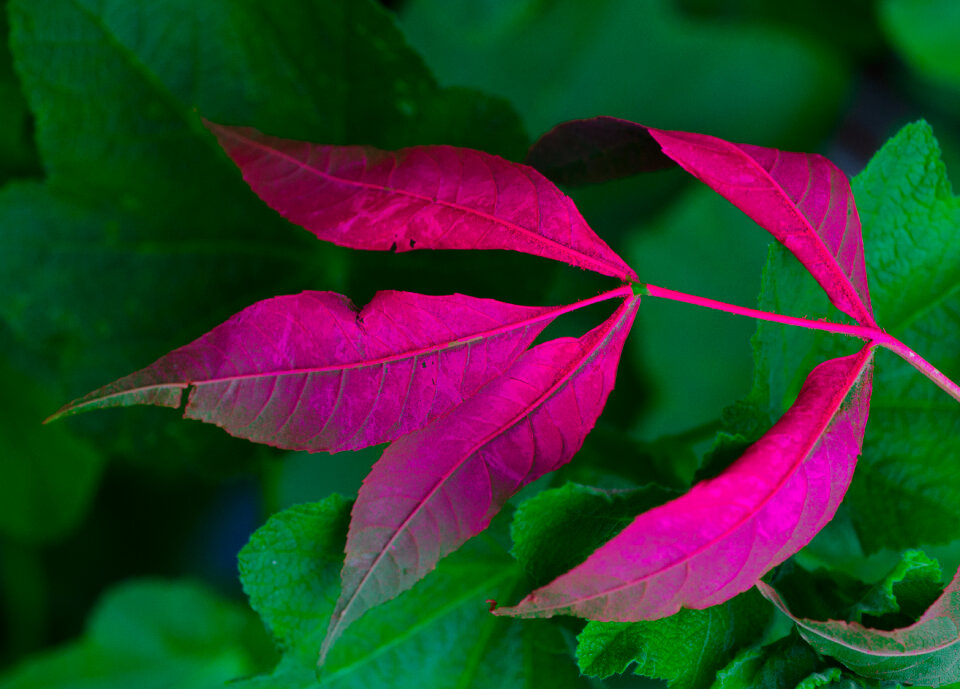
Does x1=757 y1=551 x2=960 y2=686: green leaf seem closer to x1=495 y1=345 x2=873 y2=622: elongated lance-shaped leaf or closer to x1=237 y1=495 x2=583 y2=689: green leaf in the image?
x1=495 y1=345 x2=873 y2=622: elongated lance-shaped leaf

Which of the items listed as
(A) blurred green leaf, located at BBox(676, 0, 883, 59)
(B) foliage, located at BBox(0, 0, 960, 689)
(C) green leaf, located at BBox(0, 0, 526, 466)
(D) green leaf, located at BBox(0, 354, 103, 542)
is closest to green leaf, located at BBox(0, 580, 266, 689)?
(B) foliage, located at BBox(0, 0, 960, 689)

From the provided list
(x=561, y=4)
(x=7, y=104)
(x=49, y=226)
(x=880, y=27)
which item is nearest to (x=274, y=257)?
(x=49, y=226)

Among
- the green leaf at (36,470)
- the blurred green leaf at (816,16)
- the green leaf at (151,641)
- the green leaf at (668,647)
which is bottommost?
the green leaf at (151,641)

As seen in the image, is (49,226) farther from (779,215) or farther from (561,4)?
(561,4)

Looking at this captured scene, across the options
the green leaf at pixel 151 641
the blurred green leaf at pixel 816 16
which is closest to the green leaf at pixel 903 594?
the green leaf at pixel 151 641

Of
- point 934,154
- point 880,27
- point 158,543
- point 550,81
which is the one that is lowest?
point 158,543

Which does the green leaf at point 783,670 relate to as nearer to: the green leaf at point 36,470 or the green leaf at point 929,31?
the green leaf at point 36,470
